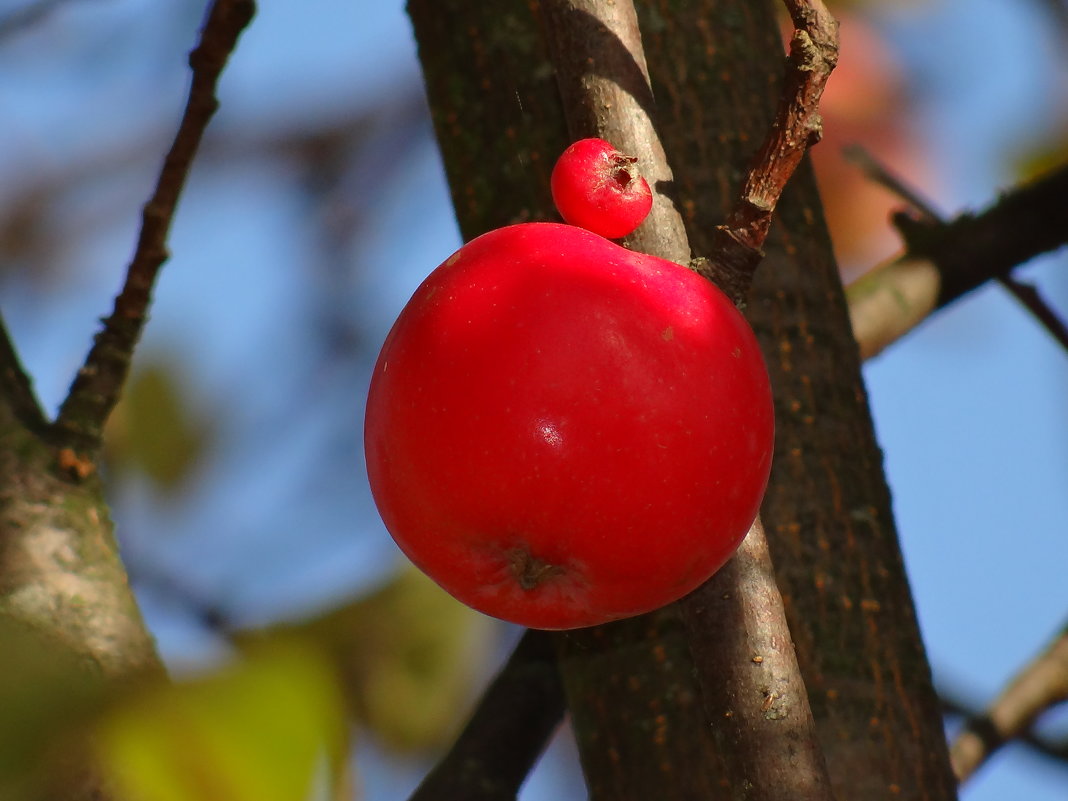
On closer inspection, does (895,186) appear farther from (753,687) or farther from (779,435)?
(753,687)

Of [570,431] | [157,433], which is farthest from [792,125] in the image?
[157,433]

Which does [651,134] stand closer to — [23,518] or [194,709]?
[194,709]

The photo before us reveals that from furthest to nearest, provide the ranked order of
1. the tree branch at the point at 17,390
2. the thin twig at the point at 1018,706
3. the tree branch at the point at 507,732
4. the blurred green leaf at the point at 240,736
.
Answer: the thin twig at the point at 1018,706 → the tree branch at the point at 507,732 → the tree branch at the point at 17,390 → the blurred green leaf at the point at 240,736

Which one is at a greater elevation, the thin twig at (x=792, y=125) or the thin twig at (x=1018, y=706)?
the thin twig at (x=792, y=125)

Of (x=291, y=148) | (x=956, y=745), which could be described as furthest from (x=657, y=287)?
(x=291, y=148)

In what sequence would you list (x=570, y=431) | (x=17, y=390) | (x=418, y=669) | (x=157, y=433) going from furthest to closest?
(x=418, y=669)
(x=157, y=433)
(x=17, y=390)
(x=570, y=431)

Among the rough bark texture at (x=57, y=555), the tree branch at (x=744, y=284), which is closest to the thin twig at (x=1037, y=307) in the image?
the tree branch at (x=744, y=284)

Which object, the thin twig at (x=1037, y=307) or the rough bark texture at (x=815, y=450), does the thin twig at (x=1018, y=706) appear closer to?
the rough bark texture at (x=815, y=450)
